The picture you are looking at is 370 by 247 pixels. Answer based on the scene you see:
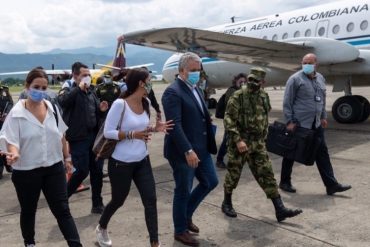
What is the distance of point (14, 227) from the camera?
5074mm

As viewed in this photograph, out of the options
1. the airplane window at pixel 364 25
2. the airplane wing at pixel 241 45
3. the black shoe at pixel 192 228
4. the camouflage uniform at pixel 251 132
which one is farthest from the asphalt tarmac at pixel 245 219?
the airplane window at pixel 364 25

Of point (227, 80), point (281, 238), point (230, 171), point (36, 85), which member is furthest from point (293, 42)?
point (36, 85)

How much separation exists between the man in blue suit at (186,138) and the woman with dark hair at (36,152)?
99cm

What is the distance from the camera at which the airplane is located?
1082cm

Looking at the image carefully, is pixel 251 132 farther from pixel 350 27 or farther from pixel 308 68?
pixel 350 27

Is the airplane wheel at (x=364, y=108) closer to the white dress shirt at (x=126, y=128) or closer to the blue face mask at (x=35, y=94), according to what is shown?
the white dress shirt at (x=126, y=128)

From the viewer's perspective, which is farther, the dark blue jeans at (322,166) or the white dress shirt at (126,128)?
the dark blue jeans at (322,166)

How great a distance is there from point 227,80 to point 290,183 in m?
9.49

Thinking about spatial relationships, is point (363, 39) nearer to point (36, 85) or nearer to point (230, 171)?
point (230, 171)

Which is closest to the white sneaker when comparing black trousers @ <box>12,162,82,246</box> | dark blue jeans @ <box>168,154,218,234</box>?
black trousers @ <box>12,162,82,246</box>

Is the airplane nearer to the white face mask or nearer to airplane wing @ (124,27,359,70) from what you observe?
airplane wing @ (124,27,359,70)

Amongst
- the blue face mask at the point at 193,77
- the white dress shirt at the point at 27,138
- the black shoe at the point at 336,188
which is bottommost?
the black shoe at the point at 336,188

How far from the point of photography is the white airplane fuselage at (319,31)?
38.8ft

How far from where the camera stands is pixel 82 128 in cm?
540
